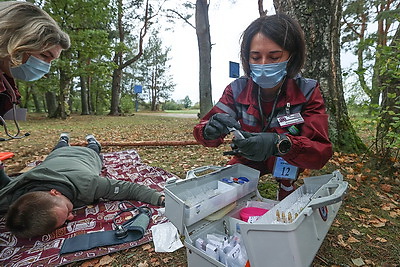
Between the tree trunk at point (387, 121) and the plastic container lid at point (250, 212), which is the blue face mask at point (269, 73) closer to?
the plastic container lid at point (250, 212)

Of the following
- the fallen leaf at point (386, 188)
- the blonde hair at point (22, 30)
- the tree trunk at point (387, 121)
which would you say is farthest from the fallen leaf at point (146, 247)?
the tree trunk at point (387, 121)

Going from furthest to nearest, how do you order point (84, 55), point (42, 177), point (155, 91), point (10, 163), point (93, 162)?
point (155, 91)
point (84, 55)
point (10, 163)
point (93, 162)
point (42, 177)

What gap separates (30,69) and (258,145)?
2049 millimetres

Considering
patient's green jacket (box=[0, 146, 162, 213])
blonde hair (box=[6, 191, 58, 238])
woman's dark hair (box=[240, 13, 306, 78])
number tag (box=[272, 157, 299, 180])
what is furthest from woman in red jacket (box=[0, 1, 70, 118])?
number tag (box=[272, 157, 299, 180])

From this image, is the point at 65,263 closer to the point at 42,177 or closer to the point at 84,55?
the point at 42,177

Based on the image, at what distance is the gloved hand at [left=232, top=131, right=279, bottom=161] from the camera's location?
124cm

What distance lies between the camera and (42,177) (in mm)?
1862

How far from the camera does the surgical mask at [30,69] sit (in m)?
1.90

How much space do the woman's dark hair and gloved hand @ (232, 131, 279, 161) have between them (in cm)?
65

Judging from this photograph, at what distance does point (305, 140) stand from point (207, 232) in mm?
801

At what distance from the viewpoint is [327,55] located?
9.00ft

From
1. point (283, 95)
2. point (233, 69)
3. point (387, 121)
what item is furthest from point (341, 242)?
point (233, 69)

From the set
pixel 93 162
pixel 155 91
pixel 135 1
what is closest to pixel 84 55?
pixel 135 1

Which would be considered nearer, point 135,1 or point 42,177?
point 42,177
